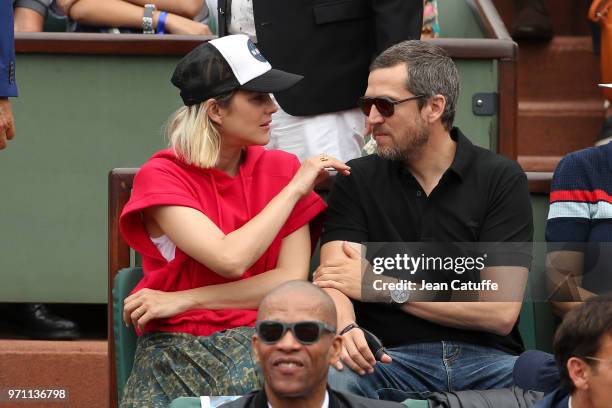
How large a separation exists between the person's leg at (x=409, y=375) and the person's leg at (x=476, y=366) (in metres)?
0.03

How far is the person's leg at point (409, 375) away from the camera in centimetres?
441

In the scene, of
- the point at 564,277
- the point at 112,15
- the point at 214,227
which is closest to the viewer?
the point at 214,227

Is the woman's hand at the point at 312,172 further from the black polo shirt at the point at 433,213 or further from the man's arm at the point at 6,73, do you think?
the man's arm at the point at 6,73

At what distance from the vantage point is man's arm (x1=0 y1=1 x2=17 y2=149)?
4586 millimetres

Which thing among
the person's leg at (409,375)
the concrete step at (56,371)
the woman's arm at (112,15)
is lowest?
the concrete step at (56,371)

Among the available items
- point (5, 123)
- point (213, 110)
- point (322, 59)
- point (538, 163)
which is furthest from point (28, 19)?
point (538, 163)

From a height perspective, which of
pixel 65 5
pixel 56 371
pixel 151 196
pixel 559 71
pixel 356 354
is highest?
pixel 65 5

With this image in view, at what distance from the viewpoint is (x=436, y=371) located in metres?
4.46

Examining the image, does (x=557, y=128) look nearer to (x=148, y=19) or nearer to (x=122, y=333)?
(x=148, y=19)

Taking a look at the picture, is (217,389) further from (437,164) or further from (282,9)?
(282,9)

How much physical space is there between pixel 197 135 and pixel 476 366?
1.17m

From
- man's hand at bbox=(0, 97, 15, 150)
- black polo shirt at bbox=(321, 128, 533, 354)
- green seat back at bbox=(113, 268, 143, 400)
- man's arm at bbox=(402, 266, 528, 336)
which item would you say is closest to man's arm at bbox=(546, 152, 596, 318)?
black polo shirt at bbox=(321, 128, 533, 354)

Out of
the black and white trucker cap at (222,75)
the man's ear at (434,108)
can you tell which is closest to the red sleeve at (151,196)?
the black and white trucker cap at (222,75)
